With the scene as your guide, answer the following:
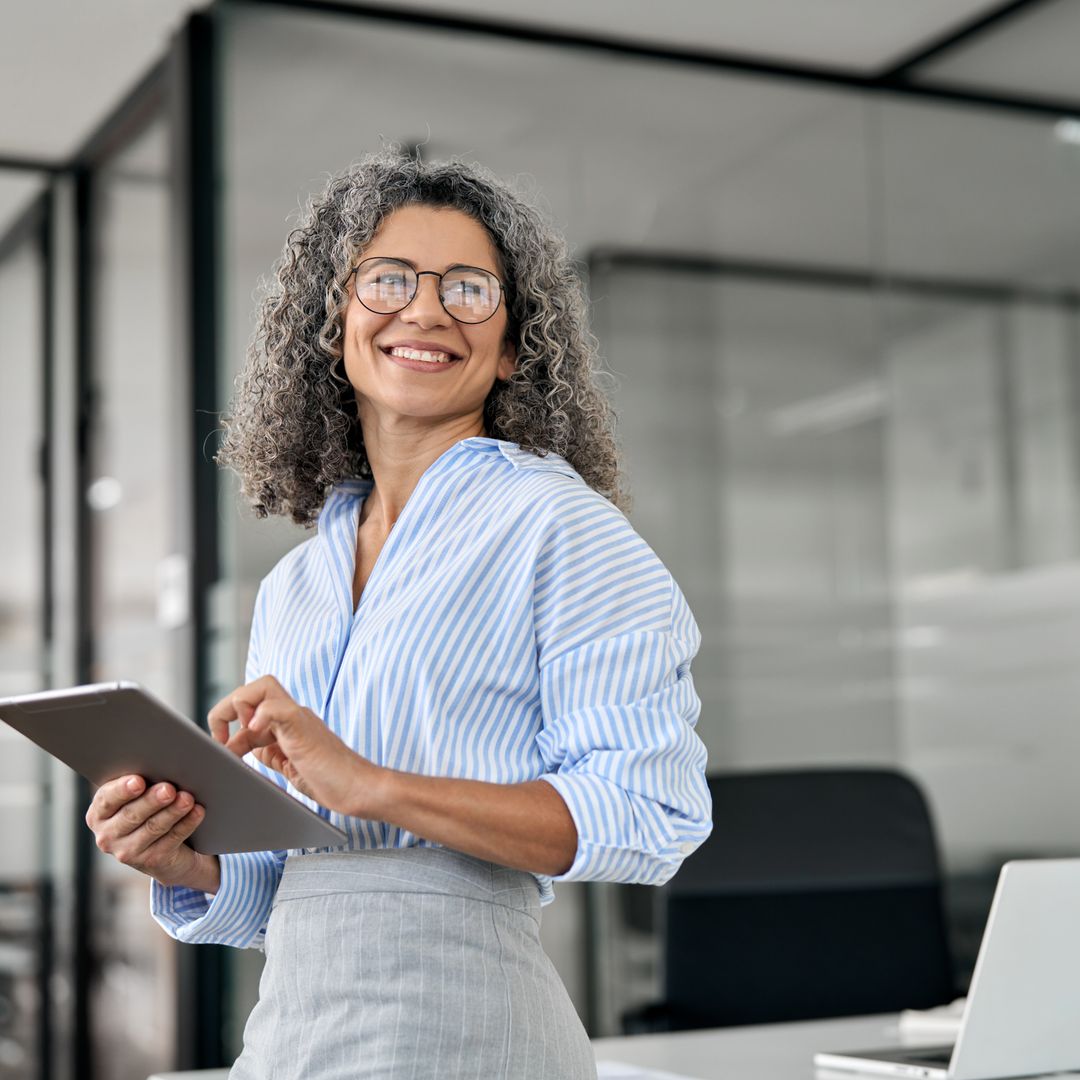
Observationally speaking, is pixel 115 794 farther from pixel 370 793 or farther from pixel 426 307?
pixel 426 307

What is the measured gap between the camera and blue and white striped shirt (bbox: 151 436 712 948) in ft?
4.00

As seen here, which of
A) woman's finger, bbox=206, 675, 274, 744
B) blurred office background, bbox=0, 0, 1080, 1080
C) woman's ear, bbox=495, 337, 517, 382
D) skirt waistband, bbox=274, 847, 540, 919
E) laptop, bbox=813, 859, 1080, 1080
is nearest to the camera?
woman's finger, bbox=206, 675, 274, 744

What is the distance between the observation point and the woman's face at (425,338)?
140 centimetres

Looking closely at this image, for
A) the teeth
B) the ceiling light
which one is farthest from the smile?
the ceiling light

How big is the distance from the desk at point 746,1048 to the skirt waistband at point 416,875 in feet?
2.23

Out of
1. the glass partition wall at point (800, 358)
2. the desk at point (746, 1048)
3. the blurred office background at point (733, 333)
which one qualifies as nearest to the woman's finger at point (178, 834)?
the desk at point (746, 1048)

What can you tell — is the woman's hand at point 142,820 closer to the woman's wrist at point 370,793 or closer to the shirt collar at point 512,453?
the woman's wrist at point 370,793

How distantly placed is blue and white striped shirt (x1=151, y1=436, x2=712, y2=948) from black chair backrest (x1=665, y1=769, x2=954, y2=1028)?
4.50ft

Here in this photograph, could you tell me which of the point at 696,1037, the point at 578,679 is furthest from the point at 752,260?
the point at 578,679

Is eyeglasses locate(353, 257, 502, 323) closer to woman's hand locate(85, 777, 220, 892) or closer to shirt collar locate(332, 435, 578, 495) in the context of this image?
shirt collar locate(332, 435, 578, 495)

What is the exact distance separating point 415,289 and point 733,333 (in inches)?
105

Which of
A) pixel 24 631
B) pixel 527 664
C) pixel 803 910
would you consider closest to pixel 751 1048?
pixel 803 910

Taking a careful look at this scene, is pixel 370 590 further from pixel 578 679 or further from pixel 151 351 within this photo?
pixel 151 351

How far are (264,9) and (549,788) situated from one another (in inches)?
118
